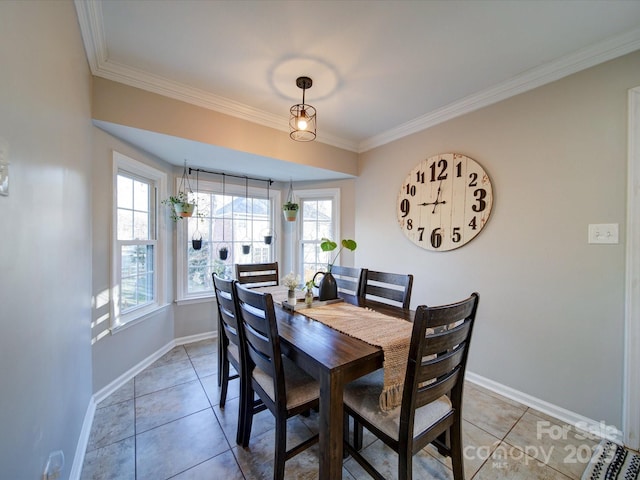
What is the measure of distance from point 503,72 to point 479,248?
139cm

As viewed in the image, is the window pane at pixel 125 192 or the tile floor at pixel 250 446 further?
the window pane at pixel 125 192

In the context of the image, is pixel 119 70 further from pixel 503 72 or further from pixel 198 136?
pixel 503 72

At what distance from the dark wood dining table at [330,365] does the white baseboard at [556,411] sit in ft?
5.52

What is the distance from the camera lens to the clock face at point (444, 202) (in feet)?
7.41

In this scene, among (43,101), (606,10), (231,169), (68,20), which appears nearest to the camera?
(43,101)

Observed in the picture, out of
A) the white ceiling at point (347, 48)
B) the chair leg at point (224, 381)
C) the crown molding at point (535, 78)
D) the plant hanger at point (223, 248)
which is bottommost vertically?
the chair leg at point (224, 381)

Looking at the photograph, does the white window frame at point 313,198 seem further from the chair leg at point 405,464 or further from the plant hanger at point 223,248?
the chair leg at point 405,464

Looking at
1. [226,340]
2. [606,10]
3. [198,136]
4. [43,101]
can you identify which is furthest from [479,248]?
[43,101]

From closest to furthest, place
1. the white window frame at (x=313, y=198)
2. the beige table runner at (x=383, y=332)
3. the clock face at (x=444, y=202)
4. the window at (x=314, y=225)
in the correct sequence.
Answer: the beige table runner at (x=383, y=332) → the clock face at (x=444, y=202) → the white window frame at (x=313, y=198) → the window at (x=314, y=225)

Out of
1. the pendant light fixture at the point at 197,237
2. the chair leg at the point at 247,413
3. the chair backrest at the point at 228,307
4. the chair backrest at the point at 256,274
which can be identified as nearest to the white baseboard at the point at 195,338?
the pendant light fixture at the point at 197,237

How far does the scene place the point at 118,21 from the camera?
5.05ft

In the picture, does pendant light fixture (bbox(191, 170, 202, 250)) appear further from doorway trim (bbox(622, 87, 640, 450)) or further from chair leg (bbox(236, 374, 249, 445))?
doorway trim (bbox(622, 87, 640, 450))

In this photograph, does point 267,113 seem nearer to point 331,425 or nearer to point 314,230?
point 314,230

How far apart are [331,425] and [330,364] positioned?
25 cm
